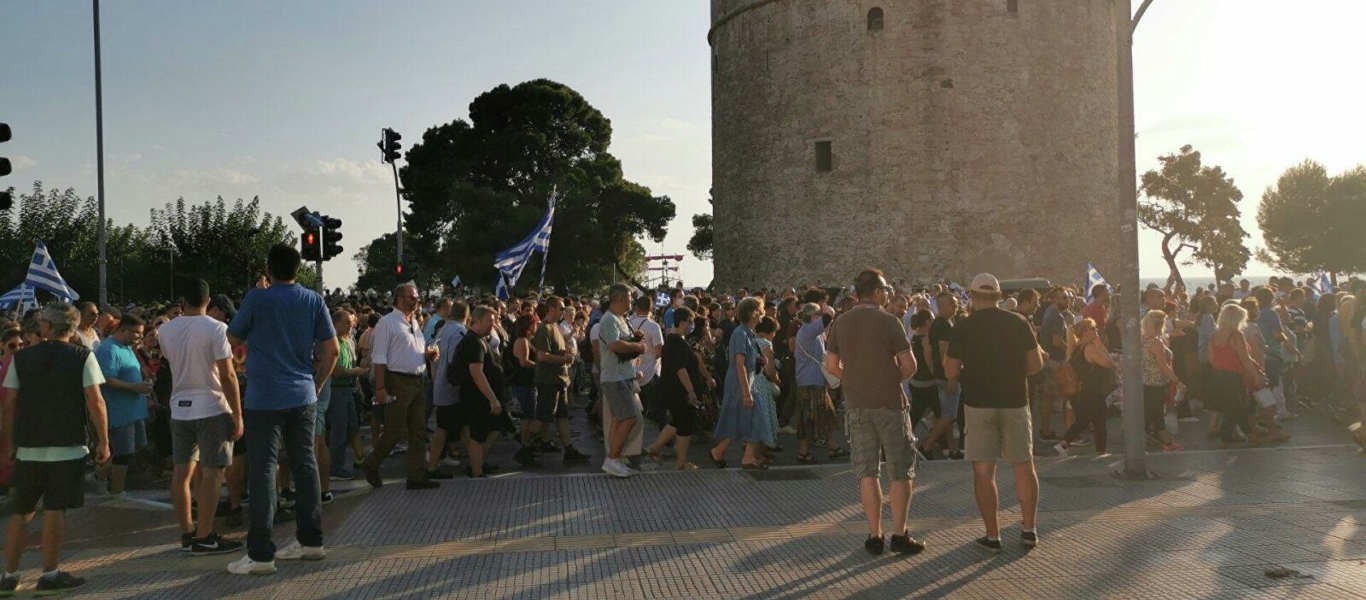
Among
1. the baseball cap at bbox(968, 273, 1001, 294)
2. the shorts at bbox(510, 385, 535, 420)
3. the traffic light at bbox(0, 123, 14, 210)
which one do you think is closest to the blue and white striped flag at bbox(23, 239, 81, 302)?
the traffic light at bbox(0, 123, 14, 210)

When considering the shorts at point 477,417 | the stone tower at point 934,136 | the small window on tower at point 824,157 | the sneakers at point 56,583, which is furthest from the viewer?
the small window on tower at point 824,157

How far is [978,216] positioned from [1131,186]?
21.7 m

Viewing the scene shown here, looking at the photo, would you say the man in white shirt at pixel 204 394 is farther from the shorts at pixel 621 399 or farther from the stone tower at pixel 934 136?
the stone tower at pixel 934 136

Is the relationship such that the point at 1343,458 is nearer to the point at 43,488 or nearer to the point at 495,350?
the point at 495,350

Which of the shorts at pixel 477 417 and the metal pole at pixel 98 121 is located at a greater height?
the metal pole at pixel 98 121

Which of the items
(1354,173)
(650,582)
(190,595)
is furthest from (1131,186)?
(1354,173)

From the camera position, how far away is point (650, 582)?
18.7ft

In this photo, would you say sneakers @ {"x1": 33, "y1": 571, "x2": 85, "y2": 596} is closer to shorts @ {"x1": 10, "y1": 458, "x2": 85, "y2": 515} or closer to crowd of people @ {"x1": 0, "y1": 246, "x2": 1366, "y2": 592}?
crowd of people @ {"x1": 0, "y1": 246, "x2": 1366, "y2": 592}

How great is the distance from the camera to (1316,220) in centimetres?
A: 5741

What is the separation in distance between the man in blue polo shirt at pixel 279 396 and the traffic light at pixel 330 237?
422 inches

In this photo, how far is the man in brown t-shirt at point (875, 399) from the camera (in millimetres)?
6348

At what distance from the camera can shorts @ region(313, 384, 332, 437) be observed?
816 centimetres

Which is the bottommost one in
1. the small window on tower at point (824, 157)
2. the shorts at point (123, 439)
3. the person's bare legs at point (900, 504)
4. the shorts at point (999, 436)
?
the person's bare legs at point (900, 504)

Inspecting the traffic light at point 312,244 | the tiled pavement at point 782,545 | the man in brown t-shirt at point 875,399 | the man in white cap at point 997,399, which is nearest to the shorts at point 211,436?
the tiled pavement at point 782,545
